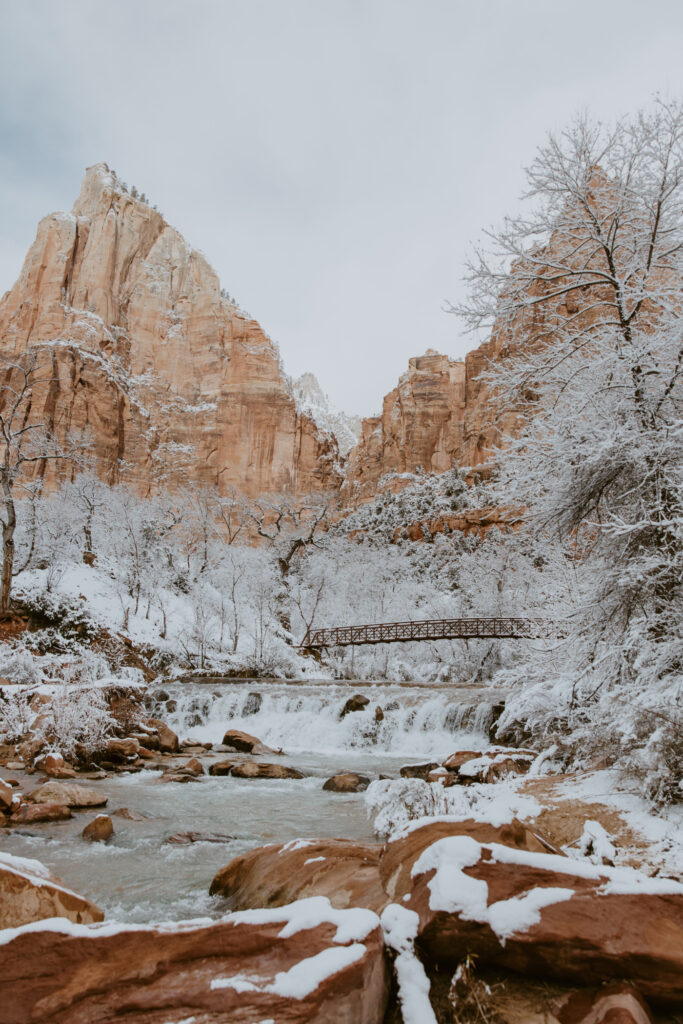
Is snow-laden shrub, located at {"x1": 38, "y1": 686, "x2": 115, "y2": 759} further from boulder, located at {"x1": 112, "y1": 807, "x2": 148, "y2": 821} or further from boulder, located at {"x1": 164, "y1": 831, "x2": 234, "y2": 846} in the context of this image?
boulder, located at {"x1": 164, "y1": 831, "x2": 234, "y2": 846}

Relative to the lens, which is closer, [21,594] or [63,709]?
[63,709]

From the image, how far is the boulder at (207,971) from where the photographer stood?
218cm

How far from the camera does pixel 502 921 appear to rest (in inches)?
102

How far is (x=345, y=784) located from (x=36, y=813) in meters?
5.08

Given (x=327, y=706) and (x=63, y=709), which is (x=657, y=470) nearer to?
(x=63, y=709)

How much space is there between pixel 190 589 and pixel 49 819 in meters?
29.3

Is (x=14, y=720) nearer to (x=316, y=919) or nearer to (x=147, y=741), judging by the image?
(x=147, y=741)

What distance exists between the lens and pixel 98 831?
22.7 ft

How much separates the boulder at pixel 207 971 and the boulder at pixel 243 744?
12.9 metres

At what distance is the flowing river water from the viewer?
5648 millimetres

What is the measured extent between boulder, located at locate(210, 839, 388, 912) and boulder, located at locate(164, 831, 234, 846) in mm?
2420

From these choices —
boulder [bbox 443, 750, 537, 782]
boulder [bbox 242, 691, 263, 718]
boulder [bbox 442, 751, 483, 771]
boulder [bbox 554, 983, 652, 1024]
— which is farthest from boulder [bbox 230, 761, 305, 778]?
boulder [bbox 554, 983, 652, 1024]

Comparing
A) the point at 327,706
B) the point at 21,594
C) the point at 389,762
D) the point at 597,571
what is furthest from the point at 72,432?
the point at 597,571

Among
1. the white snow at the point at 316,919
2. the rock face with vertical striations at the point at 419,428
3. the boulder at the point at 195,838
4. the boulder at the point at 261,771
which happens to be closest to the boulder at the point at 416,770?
the boulder at the point at 261,771
